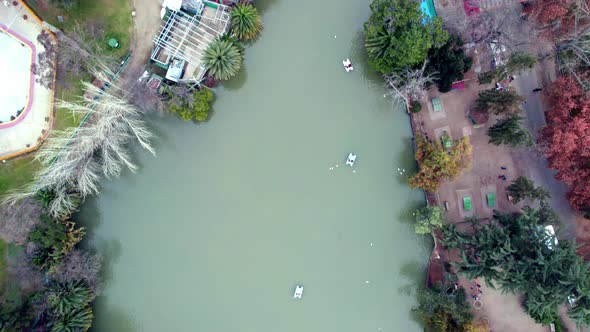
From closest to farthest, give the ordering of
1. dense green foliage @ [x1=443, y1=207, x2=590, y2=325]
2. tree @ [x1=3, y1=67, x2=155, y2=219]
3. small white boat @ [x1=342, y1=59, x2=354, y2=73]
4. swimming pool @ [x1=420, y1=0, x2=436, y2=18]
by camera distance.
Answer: dense green foliage @ [x1=443, y1=207, x2=590, y2=325], tree @ [x1=3, y1=67, x2=155, y2=219], swimming pool @ [x1=420, y1=0, x2=436, y2=18], small white boat @ [x1=342, y1=59, x2=354, y2=73]

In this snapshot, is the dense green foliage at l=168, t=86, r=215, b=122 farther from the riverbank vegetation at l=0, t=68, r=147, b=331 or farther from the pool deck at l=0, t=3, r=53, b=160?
the pool deck at l=0, t=3, r=53, b=160

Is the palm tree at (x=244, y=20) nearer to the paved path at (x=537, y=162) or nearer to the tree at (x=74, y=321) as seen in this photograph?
the paved path at (x=537, y=162)

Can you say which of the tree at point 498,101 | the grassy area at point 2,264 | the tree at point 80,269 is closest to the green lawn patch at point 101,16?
the tree at point 80,269

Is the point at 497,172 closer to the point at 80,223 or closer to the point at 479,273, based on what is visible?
the point at 479,273

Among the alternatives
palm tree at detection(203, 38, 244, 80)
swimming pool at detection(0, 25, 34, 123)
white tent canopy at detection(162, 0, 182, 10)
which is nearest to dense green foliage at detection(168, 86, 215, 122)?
palm tree at detection(203, 38, 244, 80)

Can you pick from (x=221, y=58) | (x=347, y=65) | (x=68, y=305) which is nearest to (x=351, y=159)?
(x=347, y=65)

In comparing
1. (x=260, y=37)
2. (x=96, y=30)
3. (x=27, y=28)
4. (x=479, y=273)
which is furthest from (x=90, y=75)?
(x=479, y=273)
